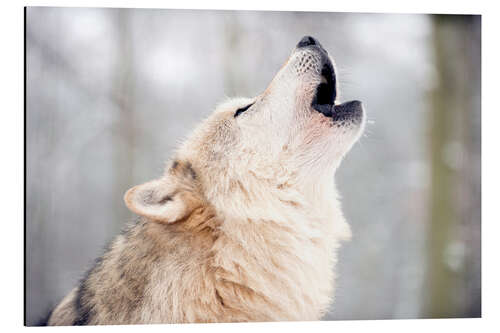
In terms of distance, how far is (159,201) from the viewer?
248 cm

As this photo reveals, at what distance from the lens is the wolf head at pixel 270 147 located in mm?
2512

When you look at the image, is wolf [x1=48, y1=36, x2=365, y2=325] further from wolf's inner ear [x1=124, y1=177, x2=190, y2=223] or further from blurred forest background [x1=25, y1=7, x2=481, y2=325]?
blurred forest background [x1=25, y1=7, x2=481, y2=325]

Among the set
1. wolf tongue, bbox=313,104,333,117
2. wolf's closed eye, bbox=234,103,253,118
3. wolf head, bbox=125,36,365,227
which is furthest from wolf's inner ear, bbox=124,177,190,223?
wolf tongue, bbox=313,104,333,117

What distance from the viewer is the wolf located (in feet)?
7.94

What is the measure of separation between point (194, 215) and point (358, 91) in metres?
1.64

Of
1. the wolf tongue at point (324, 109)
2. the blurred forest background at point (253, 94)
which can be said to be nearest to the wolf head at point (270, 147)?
the wolf tongue at point (324, 109)

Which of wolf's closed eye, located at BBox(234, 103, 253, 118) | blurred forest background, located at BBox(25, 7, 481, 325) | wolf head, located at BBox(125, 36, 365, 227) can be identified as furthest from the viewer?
blurred forest background, located at BBox(25, 7, 481, 325)

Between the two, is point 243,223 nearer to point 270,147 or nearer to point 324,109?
point 270,147

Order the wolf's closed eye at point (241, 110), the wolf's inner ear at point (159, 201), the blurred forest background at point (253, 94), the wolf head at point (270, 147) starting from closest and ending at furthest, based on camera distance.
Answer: the wolf's inner ear at point (159, 201), the wolf head at point (270, 147), the wolf's closed eye at point (241, 110), the blurred forest background at point (253, 94)

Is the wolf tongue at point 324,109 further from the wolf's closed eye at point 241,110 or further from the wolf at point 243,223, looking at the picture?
the wolf's closed eye at point 241,110

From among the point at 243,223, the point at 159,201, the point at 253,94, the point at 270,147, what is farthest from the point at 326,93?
the point at 159,201

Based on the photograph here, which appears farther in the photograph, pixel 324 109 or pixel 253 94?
pixel 253 94

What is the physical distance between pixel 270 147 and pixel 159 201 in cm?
63
